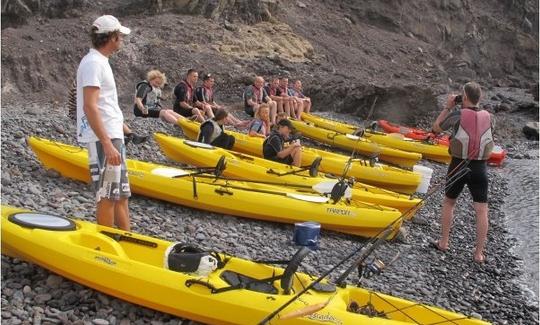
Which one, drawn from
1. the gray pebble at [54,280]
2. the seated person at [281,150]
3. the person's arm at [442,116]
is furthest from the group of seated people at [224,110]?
the gray pebble at [54,280]

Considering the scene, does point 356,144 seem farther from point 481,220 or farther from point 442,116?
point 481,220

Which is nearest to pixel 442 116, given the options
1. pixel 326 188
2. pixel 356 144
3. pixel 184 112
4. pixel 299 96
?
pixel 326 188

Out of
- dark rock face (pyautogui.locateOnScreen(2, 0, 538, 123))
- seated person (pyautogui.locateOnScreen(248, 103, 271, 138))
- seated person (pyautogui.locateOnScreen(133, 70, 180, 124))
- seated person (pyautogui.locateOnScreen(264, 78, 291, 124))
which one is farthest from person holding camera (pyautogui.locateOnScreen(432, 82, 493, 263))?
dark rock face (pyautogui.locateOnScreen(2, 0, 538, 123))

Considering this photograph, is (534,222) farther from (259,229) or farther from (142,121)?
(142,121)

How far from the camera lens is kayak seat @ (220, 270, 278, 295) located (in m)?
4.32

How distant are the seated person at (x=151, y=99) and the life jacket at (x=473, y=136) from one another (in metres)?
5.91

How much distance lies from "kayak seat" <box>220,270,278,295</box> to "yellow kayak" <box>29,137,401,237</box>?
2.58 metres

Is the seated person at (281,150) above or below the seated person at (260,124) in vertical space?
below

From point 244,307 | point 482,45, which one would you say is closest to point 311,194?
point 244,307

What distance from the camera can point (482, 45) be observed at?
111 ft

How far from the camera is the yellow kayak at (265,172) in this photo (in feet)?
26.7

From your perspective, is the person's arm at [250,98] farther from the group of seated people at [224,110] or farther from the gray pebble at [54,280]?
the gray pebble at [54,280]

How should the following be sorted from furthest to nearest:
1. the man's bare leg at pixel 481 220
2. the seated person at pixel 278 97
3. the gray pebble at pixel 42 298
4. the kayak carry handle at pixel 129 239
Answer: the seated person at pixel 278 97
the man's bare leg at pixel 481 220
the kayak carry handle at pixel 129 239
the gray pebble at pixel 42 298

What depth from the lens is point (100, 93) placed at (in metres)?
4.46
